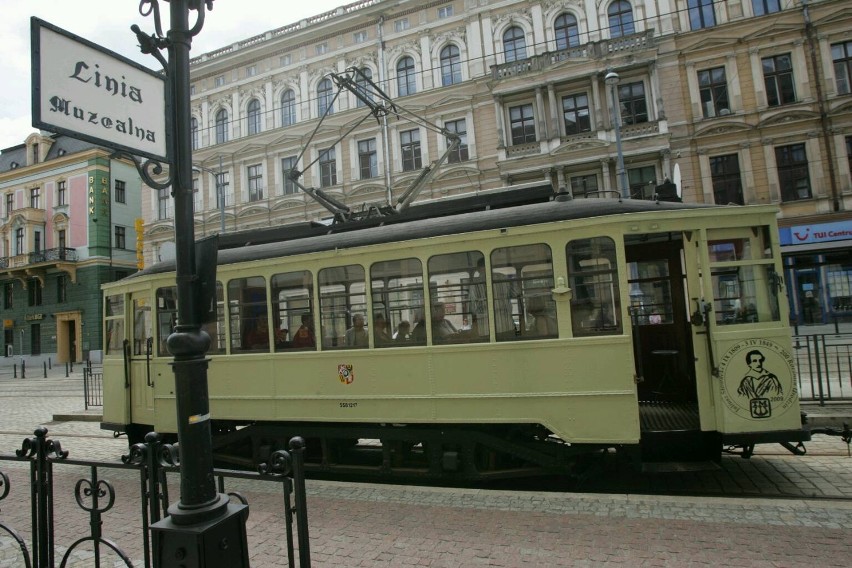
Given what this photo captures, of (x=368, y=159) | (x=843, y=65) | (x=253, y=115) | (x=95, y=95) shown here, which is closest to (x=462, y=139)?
(x=368, y=159)

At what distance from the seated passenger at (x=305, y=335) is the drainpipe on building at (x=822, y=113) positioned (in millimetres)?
23335

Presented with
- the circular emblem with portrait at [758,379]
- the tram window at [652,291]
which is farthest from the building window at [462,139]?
the circular emblem with portrait at [758,379]

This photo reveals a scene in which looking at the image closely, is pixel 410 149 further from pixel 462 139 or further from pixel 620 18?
pixel 620 18

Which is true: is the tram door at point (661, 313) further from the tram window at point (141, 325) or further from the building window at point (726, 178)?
the building window at point (726, 178)

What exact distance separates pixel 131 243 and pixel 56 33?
40.1 metres

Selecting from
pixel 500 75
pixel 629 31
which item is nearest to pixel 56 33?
pixel 500 75

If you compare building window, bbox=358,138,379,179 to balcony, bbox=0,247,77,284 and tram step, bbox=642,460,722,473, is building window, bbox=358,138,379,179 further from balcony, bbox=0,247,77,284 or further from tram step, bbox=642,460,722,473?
tram step, bbox=642,460,722,473

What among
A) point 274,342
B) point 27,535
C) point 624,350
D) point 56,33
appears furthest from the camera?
point 274,342

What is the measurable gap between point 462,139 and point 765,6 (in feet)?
45.6

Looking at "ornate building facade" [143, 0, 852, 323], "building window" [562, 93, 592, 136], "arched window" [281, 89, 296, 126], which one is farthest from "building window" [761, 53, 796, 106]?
"arched window" [281, 89, 296, 126]

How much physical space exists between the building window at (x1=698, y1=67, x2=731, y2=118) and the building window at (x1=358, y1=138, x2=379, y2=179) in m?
15.5

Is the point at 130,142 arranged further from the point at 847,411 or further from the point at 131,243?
the point at 131,243

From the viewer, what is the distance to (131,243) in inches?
1490

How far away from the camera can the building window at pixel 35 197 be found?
125 feet
